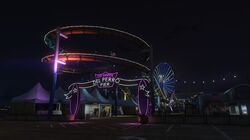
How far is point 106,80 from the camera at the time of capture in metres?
30.8

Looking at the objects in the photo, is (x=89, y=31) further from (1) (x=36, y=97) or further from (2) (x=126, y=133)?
(2) (x=126, y=133)

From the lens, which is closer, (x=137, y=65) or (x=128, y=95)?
(x=137, y=65)

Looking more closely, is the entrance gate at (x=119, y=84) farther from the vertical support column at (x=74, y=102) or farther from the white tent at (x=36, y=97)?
the white tent at (x=36, y=97)

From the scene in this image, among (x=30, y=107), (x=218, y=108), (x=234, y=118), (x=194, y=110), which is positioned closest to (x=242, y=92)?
(x=218, y=108)

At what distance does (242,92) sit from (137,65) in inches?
888

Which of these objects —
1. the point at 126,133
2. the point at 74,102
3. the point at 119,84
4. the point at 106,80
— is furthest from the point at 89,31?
the point at 126,133

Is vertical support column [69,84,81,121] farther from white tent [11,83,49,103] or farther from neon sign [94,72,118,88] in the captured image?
white tent [11,83,49,103]

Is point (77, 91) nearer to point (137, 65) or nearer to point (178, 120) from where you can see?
point (178, 120)

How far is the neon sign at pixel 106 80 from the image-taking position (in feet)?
99.7

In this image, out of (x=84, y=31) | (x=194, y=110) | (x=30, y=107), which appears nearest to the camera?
(x=30, y=107)

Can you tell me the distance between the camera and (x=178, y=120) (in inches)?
1051

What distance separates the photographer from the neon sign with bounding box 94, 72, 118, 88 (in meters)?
30.4

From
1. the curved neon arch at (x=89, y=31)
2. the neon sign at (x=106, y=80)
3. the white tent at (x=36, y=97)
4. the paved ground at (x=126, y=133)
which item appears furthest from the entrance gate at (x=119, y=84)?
the curved neon arch at (x=89, y=31)

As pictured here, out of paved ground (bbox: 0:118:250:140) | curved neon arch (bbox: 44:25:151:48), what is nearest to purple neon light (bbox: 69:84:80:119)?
curved neon arch (bbox: 44:25:151:48)
